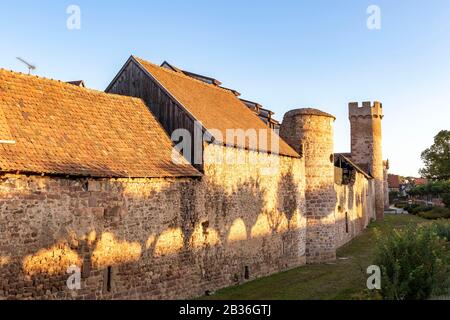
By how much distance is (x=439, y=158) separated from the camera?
61125 millimetres

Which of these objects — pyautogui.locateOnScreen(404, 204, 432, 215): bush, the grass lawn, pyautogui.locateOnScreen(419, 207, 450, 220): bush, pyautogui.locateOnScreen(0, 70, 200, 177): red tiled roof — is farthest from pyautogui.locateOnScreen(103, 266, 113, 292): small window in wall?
pyautogui.locateOnScreen(404, 204, 432, 215): bush

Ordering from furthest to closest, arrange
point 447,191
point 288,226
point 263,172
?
point 447,191, point 288,226, point 263,172

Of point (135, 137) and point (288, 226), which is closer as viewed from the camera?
point (135, 137)

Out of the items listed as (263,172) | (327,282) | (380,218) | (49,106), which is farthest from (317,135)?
(380,218)

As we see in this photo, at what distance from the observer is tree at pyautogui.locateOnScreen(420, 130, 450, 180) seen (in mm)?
59938

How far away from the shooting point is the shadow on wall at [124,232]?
34.7 ft

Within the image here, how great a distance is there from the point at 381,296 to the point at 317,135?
489 inches

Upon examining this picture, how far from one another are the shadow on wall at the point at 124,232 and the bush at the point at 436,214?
31625 millimetres

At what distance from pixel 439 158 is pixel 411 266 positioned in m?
54.2

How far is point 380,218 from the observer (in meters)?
49.8

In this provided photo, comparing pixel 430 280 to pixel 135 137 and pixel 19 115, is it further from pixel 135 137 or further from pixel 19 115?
pixel 19 115
